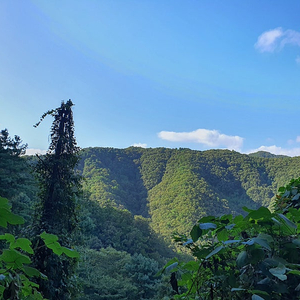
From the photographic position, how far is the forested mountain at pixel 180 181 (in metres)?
40.1

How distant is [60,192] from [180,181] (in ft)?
141

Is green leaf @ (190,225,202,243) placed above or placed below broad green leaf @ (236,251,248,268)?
above

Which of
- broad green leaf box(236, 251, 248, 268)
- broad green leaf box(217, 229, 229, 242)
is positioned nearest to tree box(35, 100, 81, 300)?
broad green leaf box(217, 229, 229, 242)

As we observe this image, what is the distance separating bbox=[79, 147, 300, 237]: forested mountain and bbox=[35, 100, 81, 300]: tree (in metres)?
31.8

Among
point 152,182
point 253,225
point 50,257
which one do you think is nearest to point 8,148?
point 50,257

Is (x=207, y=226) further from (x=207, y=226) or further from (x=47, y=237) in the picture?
(x=47, y=237)

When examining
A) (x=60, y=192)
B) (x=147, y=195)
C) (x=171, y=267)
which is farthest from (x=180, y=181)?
(x=171, y=267)

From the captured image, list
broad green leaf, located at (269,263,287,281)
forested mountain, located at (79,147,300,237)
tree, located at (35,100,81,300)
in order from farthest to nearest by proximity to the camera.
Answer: forested mountain, located at (79,147,300,237)
tree, located at (35,100,81,300)
broad green leaf, located at (269,263,287,281)

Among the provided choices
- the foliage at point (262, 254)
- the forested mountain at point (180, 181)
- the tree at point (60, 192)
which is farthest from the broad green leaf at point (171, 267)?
the forested mountain at point (180, 181)

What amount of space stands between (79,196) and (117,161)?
53.3 meters

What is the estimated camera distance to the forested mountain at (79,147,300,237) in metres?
40.1

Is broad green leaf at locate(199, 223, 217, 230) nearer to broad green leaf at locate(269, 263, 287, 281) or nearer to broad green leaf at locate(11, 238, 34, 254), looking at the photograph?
broad green leaf at locate(269, 263, 287, 281)

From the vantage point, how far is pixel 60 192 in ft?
14.5

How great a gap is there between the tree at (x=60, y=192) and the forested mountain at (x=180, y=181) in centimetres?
3179
